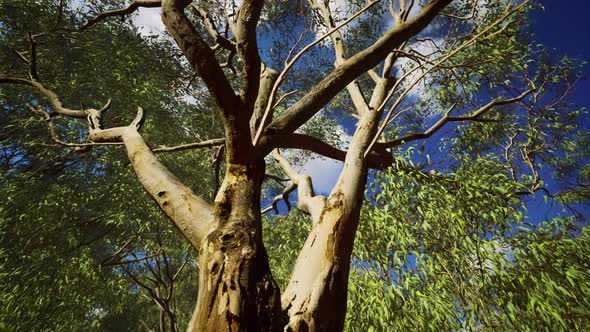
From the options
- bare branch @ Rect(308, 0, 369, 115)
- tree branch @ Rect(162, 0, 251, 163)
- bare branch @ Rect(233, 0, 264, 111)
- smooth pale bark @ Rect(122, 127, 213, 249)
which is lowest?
smooth pale bark @ Rect(122, 127, 213, 249)

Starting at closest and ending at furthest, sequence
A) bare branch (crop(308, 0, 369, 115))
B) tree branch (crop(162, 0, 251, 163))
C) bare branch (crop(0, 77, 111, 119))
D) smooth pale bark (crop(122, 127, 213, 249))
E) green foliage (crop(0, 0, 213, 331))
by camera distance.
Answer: tree branch (crop(162, 0, 251, 163))
smooth pale bark (crop(122, 127, 213, 249))
bare branch (crop(0, 77, 111, 119))
bare branch (crop(308, 0, 369, 115))
green foliage (crop(0, 0, 213, 331))

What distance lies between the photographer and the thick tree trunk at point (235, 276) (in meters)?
1.03

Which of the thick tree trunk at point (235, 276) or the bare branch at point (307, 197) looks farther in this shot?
the bare branch at point (307, 197)

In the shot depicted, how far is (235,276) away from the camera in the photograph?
1.11m

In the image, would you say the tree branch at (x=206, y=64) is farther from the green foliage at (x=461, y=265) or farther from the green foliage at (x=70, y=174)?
the green foliage at (x=70, y=174)

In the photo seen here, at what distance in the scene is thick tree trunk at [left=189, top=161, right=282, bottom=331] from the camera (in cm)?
103

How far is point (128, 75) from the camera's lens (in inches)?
271

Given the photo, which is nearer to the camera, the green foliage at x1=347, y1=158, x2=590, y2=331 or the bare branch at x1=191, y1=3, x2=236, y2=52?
the bare branch at x1=191, y1=3, x2=236, y2=52

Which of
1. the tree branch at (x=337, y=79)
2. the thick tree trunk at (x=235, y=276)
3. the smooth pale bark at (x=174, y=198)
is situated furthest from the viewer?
the tree branch at (x=337, y=79)

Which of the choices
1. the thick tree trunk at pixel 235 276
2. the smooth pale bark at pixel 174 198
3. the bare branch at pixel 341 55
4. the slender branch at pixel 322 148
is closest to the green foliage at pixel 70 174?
the bare branch at pixel 341 55

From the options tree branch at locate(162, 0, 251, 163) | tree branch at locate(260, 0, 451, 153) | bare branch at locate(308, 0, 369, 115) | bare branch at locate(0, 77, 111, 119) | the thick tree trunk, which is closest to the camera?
the thick tree trunk

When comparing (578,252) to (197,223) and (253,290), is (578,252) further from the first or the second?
(197,223)

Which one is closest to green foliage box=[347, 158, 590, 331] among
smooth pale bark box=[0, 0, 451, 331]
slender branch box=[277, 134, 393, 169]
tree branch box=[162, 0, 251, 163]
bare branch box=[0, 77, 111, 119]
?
slender branch box=[277, 134, 393, 169]

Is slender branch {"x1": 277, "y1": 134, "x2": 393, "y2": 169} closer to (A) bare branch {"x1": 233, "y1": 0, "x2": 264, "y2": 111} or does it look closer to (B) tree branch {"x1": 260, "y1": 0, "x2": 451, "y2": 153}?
(B) tree branch {"x1": 260, "y1": 0, "x2": 451, "y2": 153}
